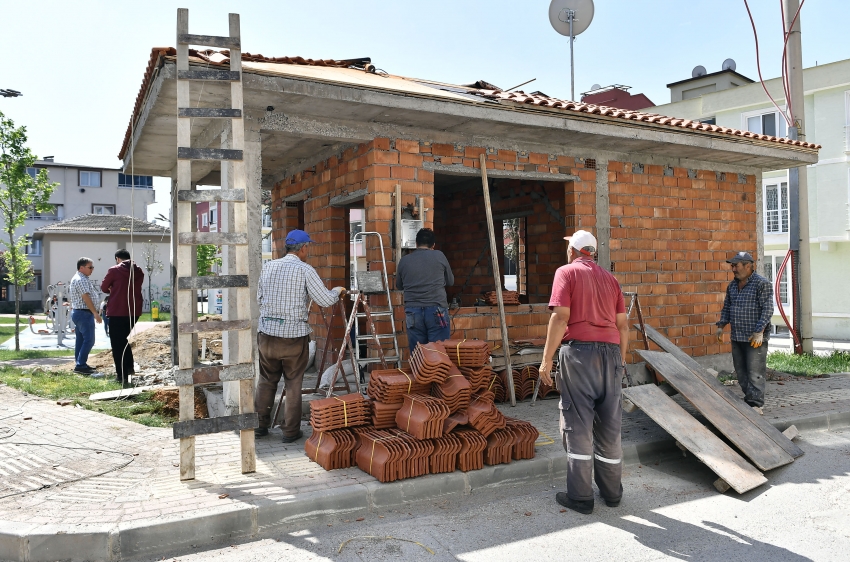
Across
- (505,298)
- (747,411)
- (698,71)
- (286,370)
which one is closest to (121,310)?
(286,370)

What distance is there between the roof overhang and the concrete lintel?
1.07 ft

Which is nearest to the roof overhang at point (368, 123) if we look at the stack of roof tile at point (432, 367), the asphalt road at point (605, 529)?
the stack of roof tile at point (432, 367)

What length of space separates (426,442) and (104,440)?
3.34m

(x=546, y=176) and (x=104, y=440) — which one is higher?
(x=546, y=176)

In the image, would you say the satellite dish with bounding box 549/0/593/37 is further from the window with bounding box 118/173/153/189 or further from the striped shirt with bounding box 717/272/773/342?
the window with bounding box 118/173/153/189

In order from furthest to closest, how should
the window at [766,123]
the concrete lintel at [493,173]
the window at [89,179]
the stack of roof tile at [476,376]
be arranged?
the window at [89,179] → the window at [766,123] → the concrete lintel at [493,173] → the stack of roof tile at [476,376]

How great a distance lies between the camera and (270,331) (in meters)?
5.98

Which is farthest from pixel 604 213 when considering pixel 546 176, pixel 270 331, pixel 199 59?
pixel 199 59

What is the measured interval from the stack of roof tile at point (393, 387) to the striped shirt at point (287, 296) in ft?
3.04

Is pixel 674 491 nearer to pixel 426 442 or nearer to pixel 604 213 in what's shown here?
pixel 426 442

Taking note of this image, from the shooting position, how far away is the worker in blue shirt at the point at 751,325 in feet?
24.3

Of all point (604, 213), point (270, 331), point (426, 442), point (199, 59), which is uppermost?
point (199, 59)

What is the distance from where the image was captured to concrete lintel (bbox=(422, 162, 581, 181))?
7.95m

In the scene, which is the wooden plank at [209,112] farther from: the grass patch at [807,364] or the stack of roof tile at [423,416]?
the grass patch at [807,364]
